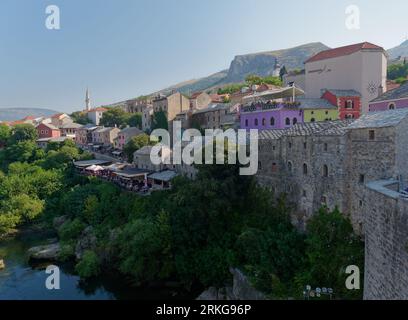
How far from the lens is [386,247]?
36.7ft

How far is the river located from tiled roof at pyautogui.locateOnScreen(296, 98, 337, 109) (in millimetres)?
17333

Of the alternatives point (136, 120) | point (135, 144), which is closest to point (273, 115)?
point (135, 144)

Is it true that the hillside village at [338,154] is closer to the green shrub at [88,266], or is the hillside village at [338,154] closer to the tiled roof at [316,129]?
the tiled roof at [316,129]

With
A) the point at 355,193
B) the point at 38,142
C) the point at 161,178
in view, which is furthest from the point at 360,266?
the point at 38,142

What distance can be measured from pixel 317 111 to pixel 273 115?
355 cm

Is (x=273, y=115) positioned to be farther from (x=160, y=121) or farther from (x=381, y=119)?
(x=160, y=121)

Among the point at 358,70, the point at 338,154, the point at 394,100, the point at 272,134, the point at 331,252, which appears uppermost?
the point at 358,70

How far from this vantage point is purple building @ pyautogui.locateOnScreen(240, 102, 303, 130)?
96.4 feet

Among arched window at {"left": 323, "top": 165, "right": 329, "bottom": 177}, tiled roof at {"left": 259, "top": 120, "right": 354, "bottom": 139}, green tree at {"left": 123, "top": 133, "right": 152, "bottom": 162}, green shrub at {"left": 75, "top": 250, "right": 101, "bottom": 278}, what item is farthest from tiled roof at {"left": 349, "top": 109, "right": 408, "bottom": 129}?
green tree at {"left": 123, "top": 133, "right": 152, "bottom": 162}

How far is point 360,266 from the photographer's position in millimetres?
16625

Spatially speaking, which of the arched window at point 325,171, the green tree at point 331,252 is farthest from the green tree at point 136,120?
Result: the green tree at point 331,252

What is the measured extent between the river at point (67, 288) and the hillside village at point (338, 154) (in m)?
10.1

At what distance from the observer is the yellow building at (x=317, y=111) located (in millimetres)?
29469
